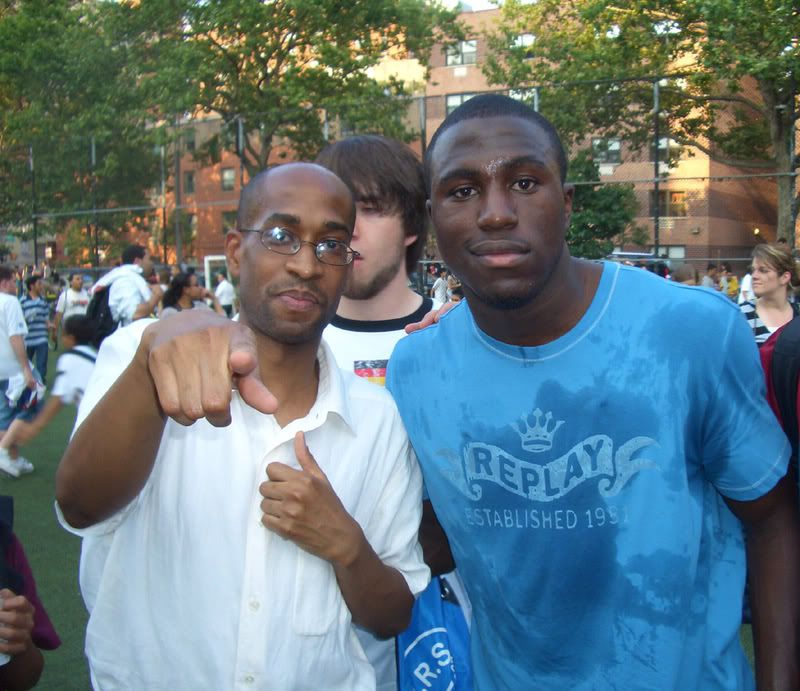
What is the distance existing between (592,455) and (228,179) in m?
21.6

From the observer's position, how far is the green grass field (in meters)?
4.16

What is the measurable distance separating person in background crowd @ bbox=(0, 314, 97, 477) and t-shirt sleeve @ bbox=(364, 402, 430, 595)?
194 centimetres

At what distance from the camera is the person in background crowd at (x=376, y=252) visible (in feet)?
9.35

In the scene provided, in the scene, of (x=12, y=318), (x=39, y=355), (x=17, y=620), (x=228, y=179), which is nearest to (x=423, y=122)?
(x=39, y=355)

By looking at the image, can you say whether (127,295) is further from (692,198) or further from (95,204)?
(95,204)

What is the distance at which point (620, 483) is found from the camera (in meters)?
1.74

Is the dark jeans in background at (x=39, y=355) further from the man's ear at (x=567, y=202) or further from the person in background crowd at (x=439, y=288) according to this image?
the man's ear at (x=567, y=202)

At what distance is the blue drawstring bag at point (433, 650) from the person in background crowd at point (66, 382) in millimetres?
1849

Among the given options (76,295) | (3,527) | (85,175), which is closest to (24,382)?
(3,527)

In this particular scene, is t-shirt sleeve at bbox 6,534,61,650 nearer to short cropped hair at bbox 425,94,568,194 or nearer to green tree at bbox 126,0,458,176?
short cropped hair at bbox 425,94,568,194

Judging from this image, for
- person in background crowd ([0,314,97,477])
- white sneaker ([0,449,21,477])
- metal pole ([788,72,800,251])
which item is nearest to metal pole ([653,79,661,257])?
metal pole ([788,72,800,251])

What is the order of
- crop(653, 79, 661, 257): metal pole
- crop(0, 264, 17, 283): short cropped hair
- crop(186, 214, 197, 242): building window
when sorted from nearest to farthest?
crop(0, 264, 17, 283): short cropped hair < crop(653, 79, 661, 257): metal pole < crop(186, 214, 197, 242): building window

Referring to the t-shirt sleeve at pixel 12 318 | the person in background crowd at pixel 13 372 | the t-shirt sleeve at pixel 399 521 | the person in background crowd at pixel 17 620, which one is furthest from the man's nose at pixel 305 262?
the t-shirt sleeve at pixel 12 318

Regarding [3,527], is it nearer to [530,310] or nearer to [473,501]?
[473,501]
